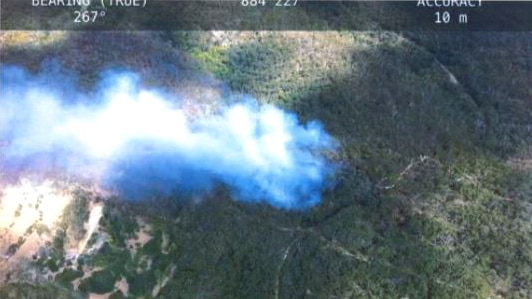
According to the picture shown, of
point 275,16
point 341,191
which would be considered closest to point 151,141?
point 275,16

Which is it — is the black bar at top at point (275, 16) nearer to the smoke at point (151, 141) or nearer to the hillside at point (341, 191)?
the hillside at point (341, 191)

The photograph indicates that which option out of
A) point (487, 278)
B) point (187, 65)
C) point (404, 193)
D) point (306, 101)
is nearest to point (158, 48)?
point (187, 65)

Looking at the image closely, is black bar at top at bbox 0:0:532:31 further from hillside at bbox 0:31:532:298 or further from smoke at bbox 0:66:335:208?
smoke at bbox 0:66:335:208

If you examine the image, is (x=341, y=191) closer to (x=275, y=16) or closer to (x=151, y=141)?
(x=151, y=141)

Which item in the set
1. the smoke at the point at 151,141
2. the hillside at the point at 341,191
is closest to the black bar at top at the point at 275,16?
the hillside at the point at 341,191

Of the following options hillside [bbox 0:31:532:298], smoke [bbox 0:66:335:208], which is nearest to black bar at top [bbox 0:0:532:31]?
hillside [bbox 0:31:532:298]
